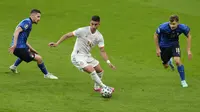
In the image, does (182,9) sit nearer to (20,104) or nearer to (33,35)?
(33,35)

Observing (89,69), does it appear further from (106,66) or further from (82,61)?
(106,66)

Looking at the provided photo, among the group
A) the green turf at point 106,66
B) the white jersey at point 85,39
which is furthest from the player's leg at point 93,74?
the white jersey at point 85,39

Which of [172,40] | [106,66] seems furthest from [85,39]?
[106,66]

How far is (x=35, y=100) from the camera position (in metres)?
10.4

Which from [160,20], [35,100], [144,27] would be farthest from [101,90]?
[160,20]

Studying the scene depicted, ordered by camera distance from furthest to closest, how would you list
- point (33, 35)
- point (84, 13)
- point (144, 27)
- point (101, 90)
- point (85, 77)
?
point (84, 13) → point (144, 27) → point (33, 35) → point (85, 77) → point (101, 90)

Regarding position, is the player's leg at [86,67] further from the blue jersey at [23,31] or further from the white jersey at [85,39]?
the blue jersey at [23,31]

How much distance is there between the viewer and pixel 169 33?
42.0 ft

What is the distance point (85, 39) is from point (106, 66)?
158 inches

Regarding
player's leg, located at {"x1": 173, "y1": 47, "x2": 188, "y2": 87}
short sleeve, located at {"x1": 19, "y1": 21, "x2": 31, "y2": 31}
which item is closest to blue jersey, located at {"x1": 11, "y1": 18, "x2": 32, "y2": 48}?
short sleeve, located at {"x1": 19, "y1": 21, "x2": 31, "y2": 31}

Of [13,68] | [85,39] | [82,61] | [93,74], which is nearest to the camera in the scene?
[93,74]

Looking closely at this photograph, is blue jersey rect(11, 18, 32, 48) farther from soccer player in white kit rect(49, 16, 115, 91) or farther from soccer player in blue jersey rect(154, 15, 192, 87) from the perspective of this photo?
soccer player in blue jersey rect(154, 15, 192, 87)

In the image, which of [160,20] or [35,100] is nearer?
[35,100]

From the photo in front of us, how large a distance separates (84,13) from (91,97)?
13277 mm
